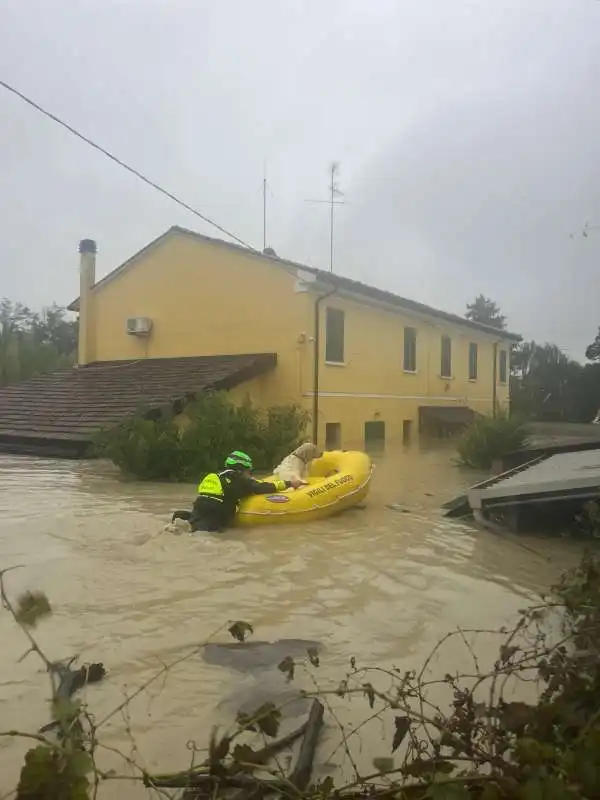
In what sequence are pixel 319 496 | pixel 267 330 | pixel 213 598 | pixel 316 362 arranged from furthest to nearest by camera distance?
pixel 267 330, pixel 316 362, pixel 319 496, pixel 213 598

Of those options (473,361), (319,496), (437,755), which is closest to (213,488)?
(319,496)

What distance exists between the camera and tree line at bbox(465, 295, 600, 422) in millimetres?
21109

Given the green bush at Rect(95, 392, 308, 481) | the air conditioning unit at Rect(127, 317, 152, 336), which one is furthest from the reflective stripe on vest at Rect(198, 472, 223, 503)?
the air conditioning unit at Rect(127, 317, 152, 336)

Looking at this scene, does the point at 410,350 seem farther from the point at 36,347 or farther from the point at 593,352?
the point at 36,347

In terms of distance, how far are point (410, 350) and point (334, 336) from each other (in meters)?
5.09

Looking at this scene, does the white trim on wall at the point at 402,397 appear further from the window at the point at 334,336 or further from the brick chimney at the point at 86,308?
the brick chimney at the point at 86,308

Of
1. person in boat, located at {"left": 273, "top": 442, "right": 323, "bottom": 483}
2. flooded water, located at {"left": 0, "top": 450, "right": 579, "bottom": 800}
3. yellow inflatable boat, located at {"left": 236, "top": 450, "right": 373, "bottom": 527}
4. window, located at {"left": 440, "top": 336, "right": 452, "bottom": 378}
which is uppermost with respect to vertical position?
window, located at {"left": 440, "top": 336, "right": 452, "bottom": 378}

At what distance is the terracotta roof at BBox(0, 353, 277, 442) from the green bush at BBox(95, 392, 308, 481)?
6.29 feet

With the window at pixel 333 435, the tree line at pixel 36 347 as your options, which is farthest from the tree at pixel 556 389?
the tree line at pixel 36 347

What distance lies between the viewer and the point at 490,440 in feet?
50.2

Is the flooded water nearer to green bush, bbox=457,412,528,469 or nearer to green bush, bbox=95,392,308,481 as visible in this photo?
green bush, bbox=95,392,308,481

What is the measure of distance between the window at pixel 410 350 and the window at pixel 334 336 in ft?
14.0

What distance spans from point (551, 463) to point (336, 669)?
6.97 metres

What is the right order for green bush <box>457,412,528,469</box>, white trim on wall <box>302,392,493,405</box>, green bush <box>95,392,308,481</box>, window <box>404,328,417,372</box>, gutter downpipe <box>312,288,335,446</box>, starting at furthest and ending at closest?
1. window <box>404,328,417,372</box>
2. white trim on wall <box>302,392,493,405</box>
3. gutter downpipe <box>312,288,335,446</box>
4. green bush <box>457,412,528,469</box>
5. green bush <box>95,392,308,481</box>
